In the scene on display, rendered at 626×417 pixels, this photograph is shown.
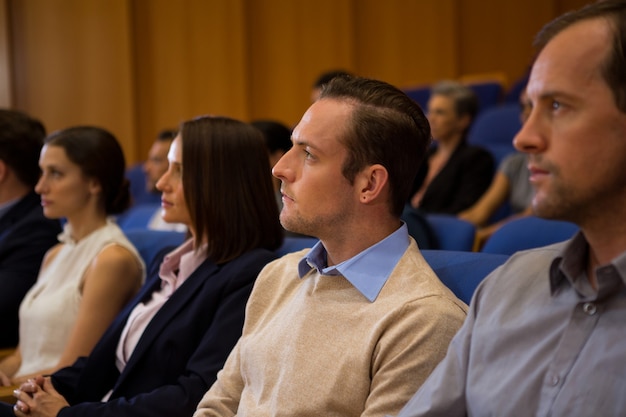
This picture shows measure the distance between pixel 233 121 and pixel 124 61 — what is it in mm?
4633

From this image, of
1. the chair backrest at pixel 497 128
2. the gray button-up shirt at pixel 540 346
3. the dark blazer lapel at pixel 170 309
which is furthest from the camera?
the chair backrest at pixel 497 128

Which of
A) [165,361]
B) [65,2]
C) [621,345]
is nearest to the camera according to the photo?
[621,345]

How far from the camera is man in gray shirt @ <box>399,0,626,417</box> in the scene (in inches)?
40.8

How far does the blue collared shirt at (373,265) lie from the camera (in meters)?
1.47

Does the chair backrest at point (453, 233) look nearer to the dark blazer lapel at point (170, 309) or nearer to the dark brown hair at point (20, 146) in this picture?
the dark blazer lapel at point (170, 309)

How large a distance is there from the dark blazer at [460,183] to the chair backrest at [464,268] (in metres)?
2.57

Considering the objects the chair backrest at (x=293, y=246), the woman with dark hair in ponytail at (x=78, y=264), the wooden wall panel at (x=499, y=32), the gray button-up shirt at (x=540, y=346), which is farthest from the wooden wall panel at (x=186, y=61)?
the gray button-up shirt at (x=540, y=346)

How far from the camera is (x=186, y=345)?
1.89 meters

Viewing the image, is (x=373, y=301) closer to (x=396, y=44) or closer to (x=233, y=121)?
(x=233, y=121)

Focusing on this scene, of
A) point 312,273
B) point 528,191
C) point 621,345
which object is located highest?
point 621,345

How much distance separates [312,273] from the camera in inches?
63.8

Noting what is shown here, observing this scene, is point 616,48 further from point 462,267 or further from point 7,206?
point 7,206

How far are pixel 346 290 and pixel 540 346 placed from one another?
1.56 feet

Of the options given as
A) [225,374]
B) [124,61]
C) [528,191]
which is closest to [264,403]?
[225,374]
